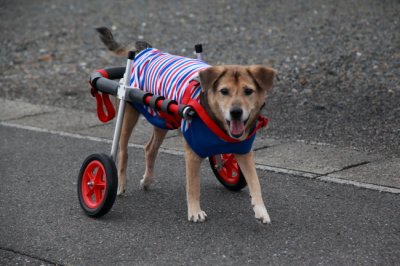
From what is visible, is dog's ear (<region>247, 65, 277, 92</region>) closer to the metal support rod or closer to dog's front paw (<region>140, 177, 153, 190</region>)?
the metal support rod

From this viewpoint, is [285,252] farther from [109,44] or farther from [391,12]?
[391,12]

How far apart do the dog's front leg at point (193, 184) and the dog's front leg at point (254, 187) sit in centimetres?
33

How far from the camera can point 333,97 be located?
32.2ft

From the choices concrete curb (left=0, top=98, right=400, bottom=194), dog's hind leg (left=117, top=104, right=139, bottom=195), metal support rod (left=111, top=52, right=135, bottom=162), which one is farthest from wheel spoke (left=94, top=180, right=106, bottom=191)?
concrete curb (left=0, top=98, right=400, bottom=194)

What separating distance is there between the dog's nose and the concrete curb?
1863 millimetres

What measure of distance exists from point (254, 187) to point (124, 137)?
1.46 metres

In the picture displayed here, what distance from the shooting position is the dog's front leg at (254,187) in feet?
18.2

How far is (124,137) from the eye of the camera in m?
6.65

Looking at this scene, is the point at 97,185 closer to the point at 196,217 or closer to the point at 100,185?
the point at 100,185

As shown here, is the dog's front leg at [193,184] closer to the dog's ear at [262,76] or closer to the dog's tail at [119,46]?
the dog's ear at [262,76]

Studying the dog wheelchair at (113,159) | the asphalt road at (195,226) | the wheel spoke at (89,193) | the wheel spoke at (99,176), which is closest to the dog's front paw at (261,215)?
the asphalt road at (195,226)

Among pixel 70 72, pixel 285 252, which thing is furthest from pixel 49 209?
pixel 70 72

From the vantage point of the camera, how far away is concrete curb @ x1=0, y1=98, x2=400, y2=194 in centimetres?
702

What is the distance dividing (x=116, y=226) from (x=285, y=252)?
4.56 feet
